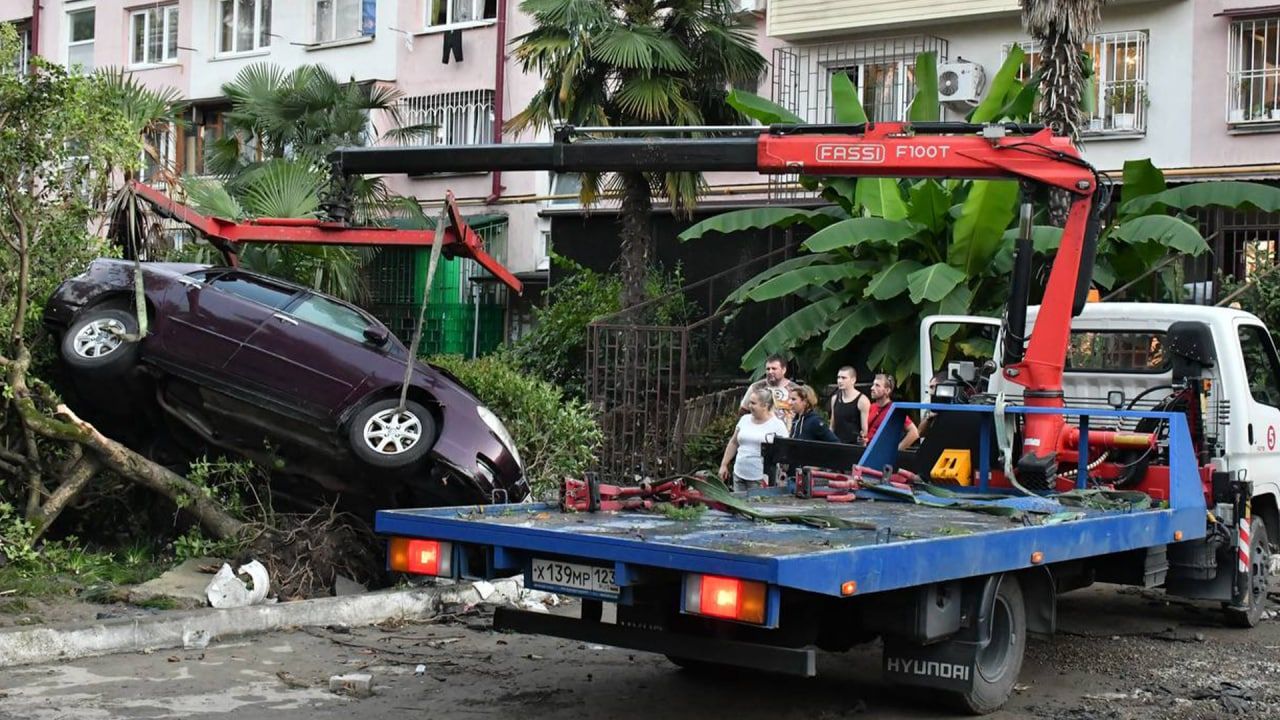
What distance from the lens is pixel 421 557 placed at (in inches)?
277

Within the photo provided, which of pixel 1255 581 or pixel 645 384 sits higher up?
pixel 645 384

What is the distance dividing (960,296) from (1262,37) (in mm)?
7038

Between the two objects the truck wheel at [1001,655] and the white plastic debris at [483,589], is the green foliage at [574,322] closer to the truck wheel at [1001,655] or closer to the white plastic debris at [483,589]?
the white plastic debris at [483,589]

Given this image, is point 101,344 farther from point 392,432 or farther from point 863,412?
point 863,412

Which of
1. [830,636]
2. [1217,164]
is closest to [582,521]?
[830,636]

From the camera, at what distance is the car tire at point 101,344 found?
10703mm

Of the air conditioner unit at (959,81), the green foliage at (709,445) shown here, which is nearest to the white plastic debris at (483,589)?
the green foliage at (709,445)

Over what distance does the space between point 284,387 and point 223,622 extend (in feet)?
6.98

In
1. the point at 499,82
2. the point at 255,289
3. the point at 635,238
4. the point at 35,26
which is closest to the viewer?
the point at 255,289

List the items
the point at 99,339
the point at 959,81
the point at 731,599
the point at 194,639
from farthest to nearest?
the point at 959,81 → the point at 99,339 → the point at 194,639 → the point at 731,599

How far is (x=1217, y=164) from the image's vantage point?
19.4 metres

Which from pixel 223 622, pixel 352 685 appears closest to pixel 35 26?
pixel 223 622

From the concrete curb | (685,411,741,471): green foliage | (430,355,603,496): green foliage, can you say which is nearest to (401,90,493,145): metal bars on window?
(685,411,741,471): green foliage

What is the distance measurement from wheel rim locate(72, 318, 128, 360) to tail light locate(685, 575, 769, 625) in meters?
6.36
